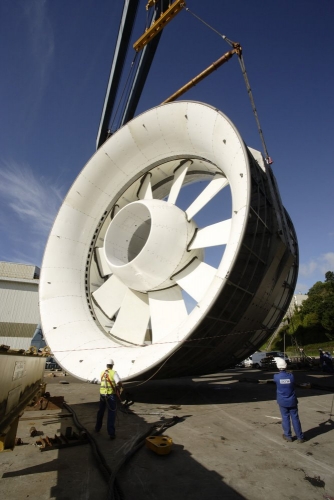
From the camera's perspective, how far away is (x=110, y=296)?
982 cm

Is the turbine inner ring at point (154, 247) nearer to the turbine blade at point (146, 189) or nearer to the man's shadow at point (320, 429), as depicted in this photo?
the turbine blade at point (146, 189)

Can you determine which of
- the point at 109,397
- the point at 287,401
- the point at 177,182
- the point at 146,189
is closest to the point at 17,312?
the point at 146,189

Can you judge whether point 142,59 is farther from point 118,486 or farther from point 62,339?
point 118,486

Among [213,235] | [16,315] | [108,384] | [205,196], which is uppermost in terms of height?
[205,196]

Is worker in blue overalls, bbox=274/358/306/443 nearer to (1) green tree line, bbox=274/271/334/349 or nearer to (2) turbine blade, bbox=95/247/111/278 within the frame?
(2) turbine blade, bbox=95/247/111/278

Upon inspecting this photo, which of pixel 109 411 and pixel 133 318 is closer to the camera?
pixel 109 411

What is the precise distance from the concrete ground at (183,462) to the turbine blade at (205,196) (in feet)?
18.0

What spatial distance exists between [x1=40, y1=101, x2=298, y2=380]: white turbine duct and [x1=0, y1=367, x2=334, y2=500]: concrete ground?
1357 millimetres

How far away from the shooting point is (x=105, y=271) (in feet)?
34.6

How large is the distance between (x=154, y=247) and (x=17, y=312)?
78.3 ft

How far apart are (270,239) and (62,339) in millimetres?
6344

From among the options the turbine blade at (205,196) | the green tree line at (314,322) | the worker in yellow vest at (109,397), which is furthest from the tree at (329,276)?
the worker in yellow vest at (109,397)

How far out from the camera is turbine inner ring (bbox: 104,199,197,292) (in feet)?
26.7

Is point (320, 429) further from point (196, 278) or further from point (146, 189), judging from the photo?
point (146, 189)
